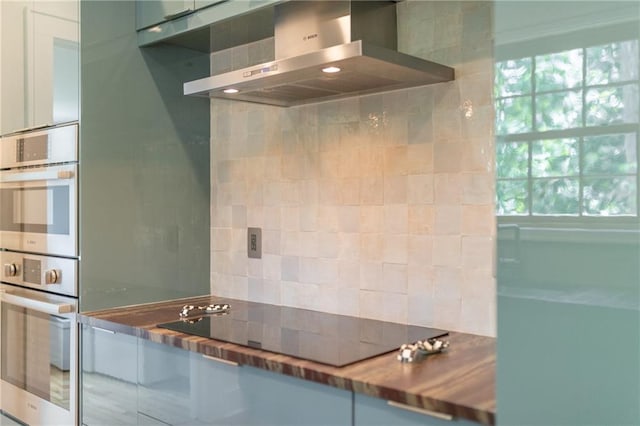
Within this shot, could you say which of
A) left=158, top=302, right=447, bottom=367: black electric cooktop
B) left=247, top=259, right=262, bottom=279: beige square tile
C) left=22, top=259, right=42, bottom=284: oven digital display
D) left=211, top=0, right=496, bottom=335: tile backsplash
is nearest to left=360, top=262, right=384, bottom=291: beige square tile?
left=211, top=0, right=496, bottom=335: tile backsplash

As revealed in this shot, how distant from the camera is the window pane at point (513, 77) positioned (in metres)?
1.11

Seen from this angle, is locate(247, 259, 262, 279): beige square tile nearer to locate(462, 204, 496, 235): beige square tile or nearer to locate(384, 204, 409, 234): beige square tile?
locate(384, 204, 409, 234): beige square tile

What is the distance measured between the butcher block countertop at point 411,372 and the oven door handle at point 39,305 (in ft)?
1.32

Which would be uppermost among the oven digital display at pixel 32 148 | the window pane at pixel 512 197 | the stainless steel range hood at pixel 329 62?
the stainless steel range hood at pixel 329 62

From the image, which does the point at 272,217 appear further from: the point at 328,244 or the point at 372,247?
the point at 372,247

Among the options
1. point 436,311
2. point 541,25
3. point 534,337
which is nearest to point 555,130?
point 541,25

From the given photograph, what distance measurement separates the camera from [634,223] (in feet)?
3.59

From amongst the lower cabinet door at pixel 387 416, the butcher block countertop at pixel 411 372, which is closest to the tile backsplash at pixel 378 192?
the butcher block countertop at pixel 411 372

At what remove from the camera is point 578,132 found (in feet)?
3.59

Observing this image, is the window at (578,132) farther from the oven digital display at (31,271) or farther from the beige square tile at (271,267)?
the oven digital display at (31,271)

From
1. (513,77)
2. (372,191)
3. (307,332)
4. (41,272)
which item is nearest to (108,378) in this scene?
(41,272)

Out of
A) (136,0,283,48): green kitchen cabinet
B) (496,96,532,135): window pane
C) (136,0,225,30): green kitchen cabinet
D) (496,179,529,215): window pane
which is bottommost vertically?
(496,179,529,215): window pane

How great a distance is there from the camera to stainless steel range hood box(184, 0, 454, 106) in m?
1.66

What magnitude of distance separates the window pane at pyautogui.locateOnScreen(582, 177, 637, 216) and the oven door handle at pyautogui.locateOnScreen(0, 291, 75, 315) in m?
1.88
